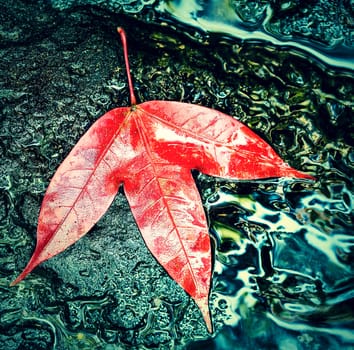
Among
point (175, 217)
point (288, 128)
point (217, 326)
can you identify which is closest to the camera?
point (175, 217)

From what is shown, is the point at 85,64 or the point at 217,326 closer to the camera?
A: the point at 217,326

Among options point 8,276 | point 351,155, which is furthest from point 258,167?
point 8,276

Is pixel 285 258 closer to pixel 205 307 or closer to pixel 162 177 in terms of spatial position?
pixel 205 307

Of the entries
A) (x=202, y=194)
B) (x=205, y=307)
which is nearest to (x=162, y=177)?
(x=202, y=194)

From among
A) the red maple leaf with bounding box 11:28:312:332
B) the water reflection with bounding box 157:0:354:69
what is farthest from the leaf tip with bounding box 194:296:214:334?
the water reflection with bounding box 157:0:354:69

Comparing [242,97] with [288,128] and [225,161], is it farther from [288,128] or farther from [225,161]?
[225,161]

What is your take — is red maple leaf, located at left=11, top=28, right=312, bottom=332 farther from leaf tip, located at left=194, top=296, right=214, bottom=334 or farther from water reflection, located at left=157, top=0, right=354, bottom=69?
water reflection, located at left=157, top=0, right=354, bottom=69

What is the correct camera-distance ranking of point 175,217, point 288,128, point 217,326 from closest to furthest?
1. point 175,217
2. point 217,326
3. point 288,128
